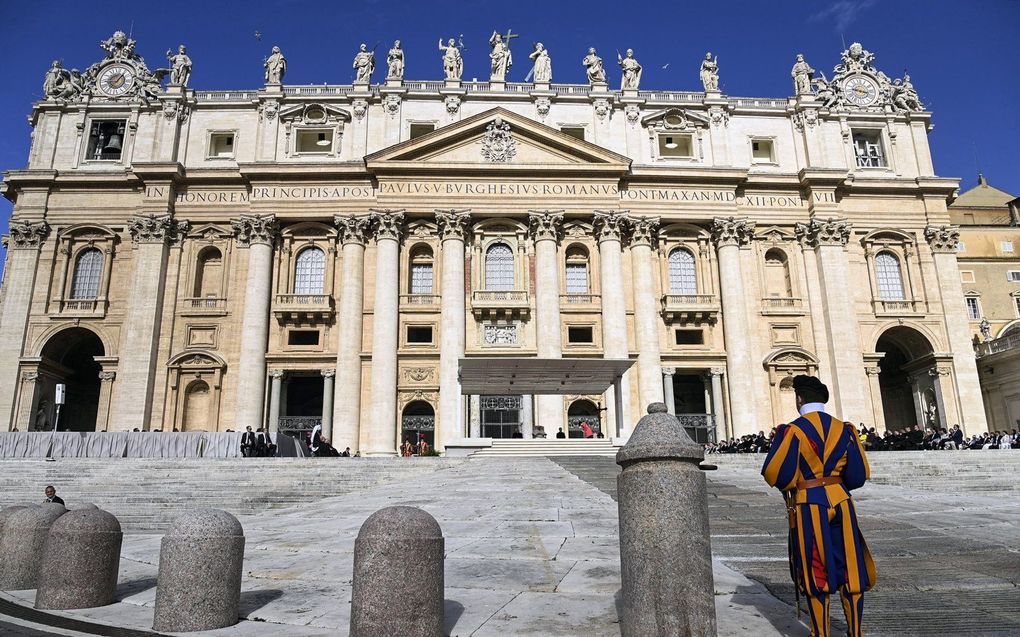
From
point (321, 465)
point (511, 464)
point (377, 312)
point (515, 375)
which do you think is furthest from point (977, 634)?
point (377, 312)

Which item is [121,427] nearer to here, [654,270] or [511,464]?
[511,464]

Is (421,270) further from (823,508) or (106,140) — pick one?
(823,508)

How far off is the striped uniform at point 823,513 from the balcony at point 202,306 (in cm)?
3528

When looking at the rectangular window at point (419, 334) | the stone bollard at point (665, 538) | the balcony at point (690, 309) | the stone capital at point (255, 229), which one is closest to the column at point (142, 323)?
the stone capital at point (255, 229)

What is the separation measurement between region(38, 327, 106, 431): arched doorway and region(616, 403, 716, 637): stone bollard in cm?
3701

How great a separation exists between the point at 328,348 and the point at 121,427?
1024cm

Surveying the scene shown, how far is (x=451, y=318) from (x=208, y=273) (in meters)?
13.6

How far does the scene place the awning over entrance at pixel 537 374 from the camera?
1088 inches

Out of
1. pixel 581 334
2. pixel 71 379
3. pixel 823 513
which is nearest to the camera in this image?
pixel 823 513

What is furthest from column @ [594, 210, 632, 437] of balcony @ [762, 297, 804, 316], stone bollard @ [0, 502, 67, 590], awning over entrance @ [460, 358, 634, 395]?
stone bollard @ [0, 502, 67, 590]

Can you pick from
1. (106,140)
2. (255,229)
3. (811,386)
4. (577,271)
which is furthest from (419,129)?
(811,386)

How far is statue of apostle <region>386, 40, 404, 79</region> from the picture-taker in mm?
40025

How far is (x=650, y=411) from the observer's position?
231 inches

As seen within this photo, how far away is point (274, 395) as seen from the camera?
116 feet
